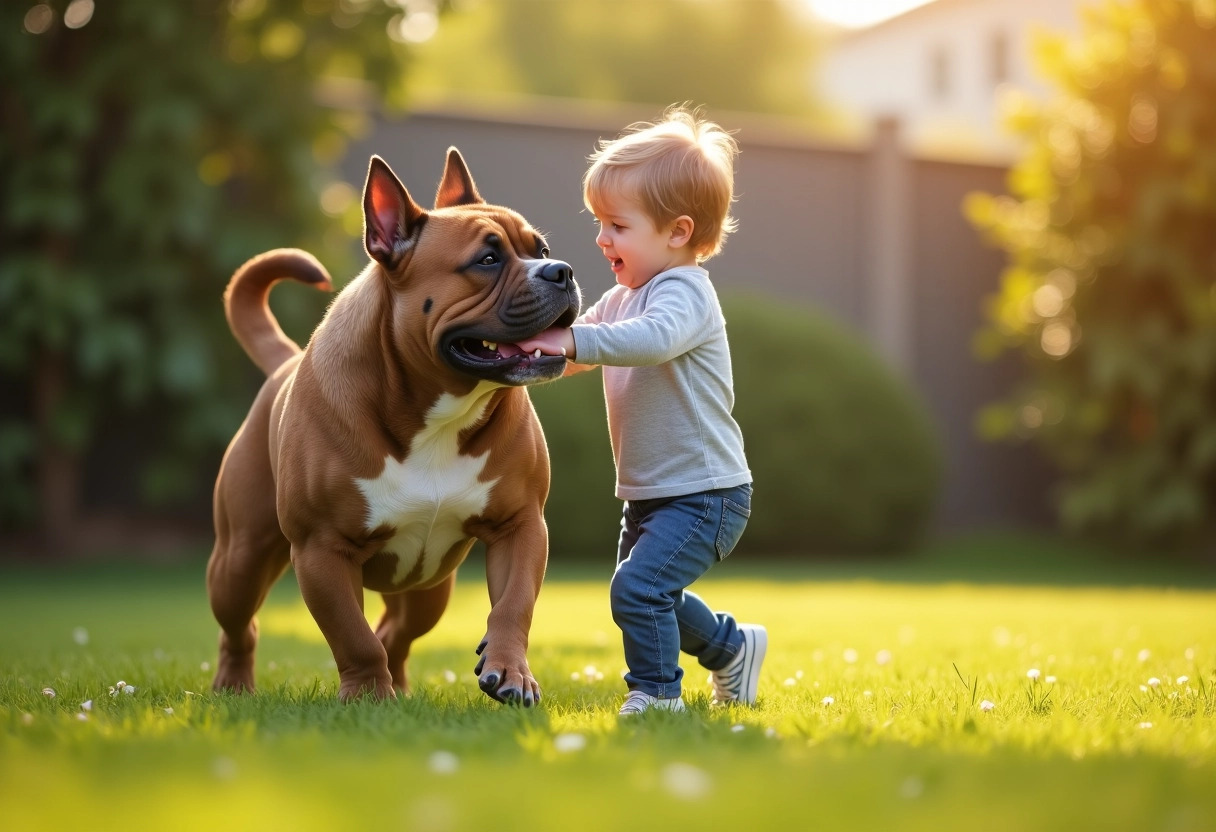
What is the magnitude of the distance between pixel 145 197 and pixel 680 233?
8.39 m

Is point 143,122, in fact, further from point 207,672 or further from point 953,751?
point 953,751

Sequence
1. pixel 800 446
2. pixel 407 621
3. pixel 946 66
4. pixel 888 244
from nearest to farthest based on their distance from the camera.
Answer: pixel 407 621 < pixel 800 446 < pixel 888 244 < pixel 946 66

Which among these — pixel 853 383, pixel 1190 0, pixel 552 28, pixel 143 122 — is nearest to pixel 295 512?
pixel 143 122

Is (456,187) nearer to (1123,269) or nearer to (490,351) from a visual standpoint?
(490,351)

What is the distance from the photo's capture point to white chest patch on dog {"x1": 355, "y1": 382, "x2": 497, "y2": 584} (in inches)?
158

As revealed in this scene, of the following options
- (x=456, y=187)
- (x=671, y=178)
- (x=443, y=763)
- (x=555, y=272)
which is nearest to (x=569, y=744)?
(x=443, y=763)

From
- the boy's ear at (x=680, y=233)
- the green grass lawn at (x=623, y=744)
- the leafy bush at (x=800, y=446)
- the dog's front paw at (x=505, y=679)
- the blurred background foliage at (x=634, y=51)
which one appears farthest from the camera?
the blurred background foliage at (x=634, y=51)

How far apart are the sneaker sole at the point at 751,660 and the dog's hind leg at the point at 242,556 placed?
1607 millimetres

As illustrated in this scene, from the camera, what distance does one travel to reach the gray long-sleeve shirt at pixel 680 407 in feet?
13.7

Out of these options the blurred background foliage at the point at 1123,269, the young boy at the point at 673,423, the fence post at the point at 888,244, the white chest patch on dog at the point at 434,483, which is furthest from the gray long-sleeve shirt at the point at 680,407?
the fence post at the point at 888,244

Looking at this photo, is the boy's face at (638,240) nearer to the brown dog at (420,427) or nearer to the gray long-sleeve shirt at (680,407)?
the gray long-sleeve shirt at (680,407)

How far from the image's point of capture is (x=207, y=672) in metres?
5.16

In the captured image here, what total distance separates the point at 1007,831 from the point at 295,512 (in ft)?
8.00

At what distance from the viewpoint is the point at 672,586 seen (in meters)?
4.08
